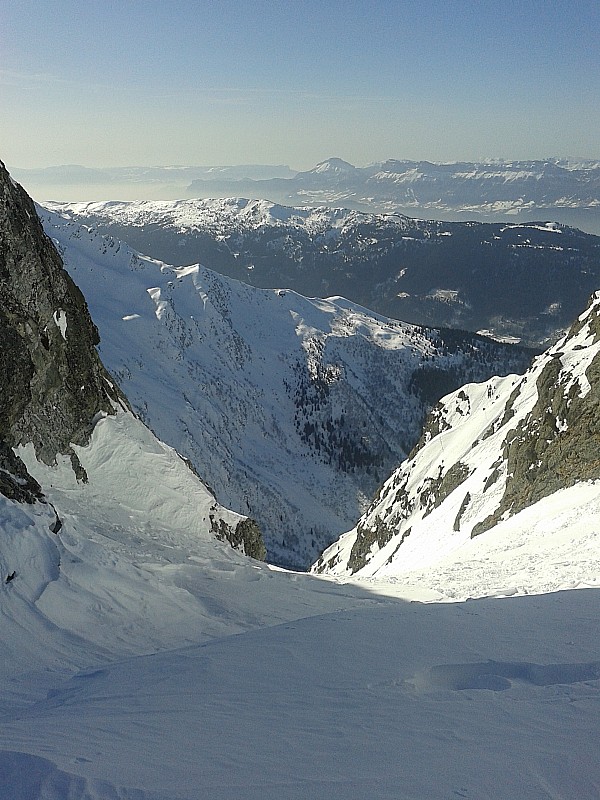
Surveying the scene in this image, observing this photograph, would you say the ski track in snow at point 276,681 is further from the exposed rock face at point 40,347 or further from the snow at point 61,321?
the snow at point 61,321

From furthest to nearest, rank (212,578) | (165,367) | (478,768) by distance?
(165,367) < (212,578) < (478,768)

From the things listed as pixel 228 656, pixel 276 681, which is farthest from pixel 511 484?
pixel 276 681

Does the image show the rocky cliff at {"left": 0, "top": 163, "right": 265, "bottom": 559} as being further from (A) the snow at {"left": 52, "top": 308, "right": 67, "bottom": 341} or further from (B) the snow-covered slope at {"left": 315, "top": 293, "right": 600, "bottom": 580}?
(B) the snow-covered slope at {"left": 315, "top": 293, "right": 600, "bottom": 580}

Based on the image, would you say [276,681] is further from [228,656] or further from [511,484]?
[511,484]

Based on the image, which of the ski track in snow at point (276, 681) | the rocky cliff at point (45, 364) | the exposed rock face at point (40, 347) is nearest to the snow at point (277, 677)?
the ski track in snow at point (276, 681)

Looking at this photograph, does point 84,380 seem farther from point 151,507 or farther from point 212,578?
point 212,578

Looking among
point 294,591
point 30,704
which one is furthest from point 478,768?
point 294,591
